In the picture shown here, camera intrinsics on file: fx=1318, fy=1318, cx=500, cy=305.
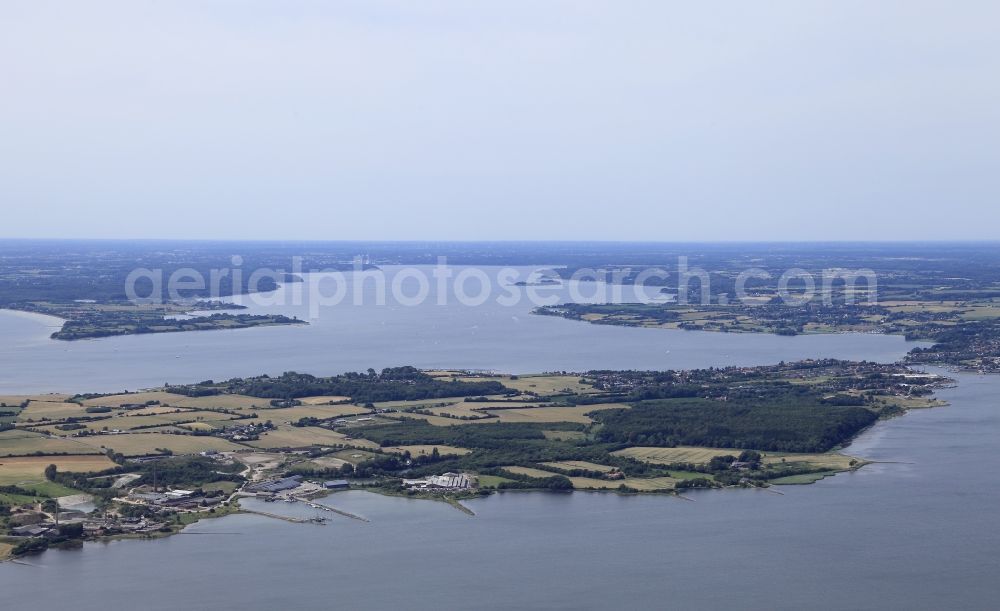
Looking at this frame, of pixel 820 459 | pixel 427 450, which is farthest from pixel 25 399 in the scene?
pixel 820 459

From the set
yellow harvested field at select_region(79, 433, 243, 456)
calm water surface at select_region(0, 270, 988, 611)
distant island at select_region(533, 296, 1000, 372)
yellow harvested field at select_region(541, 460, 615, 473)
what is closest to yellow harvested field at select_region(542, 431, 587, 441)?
yellow harvested field at select_region(541, 460, 615, 473)

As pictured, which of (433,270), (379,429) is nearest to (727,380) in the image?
(379,429)

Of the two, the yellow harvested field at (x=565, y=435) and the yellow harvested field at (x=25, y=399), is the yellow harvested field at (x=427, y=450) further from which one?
the yellow harvested field at (x=25, y=399)

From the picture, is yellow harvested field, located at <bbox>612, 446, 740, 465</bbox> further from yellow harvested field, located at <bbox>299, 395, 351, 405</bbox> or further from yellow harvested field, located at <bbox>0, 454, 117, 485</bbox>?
yellow harvested field, located at <bbox>0, 454, 117, 485</bbox>

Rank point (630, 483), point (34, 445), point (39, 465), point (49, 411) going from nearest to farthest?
point (630, 483) < point (39, 465) < point (34, 445) < point (49, 411)

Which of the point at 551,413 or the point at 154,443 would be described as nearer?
the point at 154,443

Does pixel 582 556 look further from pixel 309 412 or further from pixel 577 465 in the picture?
pixel 309 412
